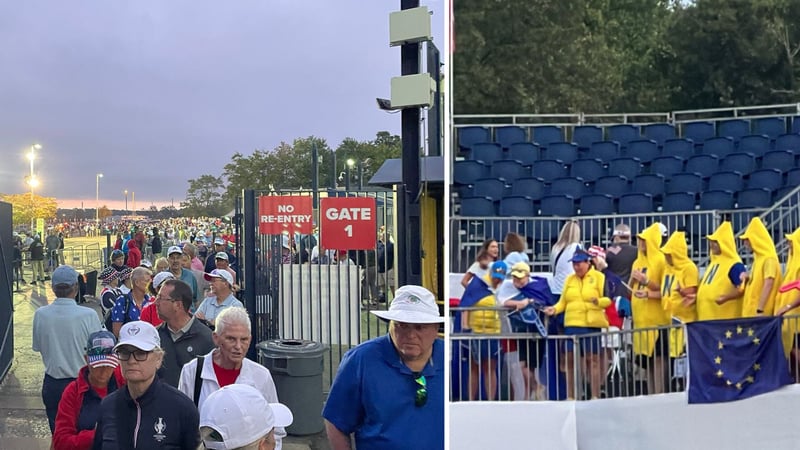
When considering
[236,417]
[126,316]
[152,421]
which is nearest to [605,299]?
[236,417]

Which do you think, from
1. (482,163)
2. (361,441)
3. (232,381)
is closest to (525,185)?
(482,163)

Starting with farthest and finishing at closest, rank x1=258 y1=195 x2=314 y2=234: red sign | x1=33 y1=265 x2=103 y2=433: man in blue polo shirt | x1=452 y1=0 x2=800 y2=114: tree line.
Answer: x1=258 y1=195 x2=314 y2=234: red sign < x1=33 y1=265 x2=103 y2=433: man in blue polo shirt < x1=452 y1=0 x2=800 y2=114: tree line

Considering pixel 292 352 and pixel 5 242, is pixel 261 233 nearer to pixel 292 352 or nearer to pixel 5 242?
pixel 292 352

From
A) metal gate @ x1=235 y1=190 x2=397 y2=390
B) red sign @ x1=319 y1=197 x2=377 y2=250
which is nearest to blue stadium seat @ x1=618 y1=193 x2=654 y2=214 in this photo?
red sign @ x1=319 y1=197 x2=377 y2=250

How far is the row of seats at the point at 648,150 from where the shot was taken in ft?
2.97

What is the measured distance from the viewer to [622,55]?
2.81 ft

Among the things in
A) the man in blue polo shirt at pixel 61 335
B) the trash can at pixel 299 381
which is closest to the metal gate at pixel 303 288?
the trash can at pixel 299 381

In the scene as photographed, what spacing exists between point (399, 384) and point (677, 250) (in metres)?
0.46

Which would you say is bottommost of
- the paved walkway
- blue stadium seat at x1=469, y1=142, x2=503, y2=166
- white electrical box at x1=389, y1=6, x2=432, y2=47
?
→ the paved walkway

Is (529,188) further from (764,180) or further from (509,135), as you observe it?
(764,180)

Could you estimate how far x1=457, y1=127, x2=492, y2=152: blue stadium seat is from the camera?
872 millimetres

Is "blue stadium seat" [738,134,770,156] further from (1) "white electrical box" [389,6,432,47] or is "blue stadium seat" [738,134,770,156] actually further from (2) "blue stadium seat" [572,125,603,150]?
(1) "white electrical box" [389,6,432,47]

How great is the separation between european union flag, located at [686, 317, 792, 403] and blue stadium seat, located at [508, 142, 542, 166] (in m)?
0.30

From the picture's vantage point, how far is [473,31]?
853mm
